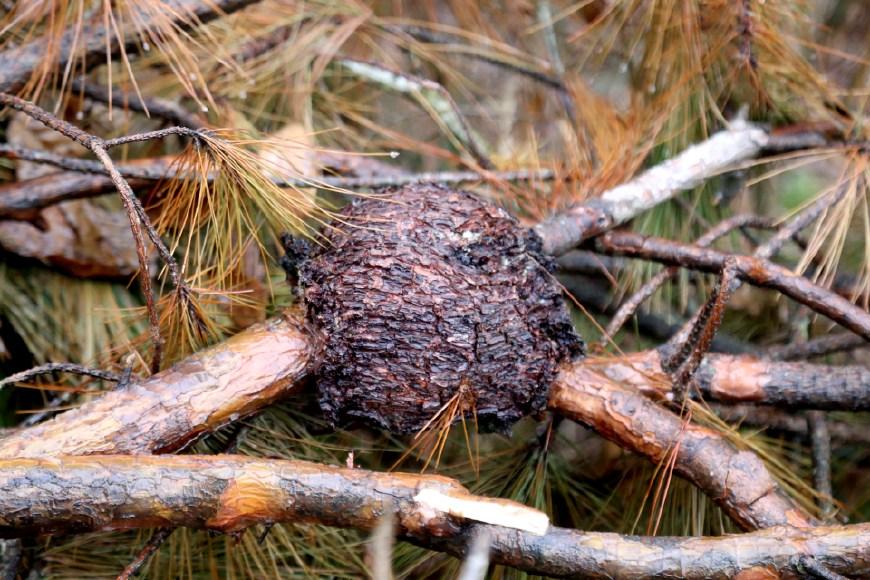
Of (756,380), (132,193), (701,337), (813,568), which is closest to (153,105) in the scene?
(132,193)

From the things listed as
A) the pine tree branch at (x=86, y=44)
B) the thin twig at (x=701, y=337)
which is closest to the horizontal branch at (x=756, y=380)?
the thin twig at (x=701, y=337)

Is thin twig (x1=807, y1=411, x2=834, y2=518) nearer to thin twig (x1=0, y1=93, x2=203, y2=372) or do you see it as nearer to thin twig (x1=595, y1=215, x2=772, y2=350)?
thin twig (x1=595, y1=215, x2=772, y2=350)

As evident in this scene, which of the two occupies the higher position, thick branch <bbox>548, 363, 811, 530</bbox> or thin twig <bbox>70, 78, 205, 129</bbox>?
thin twig <bbox>70, 78, 205, 129</bbox>

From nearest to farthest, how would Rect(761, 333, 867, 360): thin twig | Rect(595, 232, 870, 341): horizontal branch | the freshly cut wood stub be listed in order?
1. the freshly cut wood stub
2. Rect(595, 232, 870, 341): horizontal branch
3. Rect(761, 333, 867, 360): thin twig

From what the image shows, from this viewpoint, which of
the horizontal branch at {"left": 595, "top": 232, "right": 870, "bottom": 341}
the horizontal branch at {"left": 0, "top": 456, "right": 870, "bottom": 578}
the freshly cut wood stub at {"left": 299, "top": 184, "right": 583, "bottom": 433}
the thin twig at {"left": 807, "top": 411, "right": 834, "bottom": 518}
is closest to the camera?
the horizontal branch at {"left": 0, "top": 456, "right": 870, "bottom": 578}

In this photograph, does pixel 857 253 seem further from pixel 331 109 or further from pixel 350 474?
pixel 350 474

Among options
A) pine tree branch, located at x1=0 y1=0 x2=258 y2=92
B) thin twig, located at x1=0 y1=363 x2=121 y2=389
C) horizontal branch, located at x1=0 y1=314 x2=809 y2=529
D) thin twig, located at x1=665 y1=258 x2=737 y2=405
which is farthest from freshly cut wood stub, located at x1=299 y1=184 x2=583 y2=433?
pine tree branch, located at x1=0 y1=0 x2=258 y2=92

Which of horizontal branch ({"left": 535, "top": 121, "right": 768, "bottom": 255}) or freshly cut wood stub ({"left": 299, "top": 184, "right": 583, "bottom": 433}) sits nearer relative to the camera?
freshly cut wood stub ({"left": 299, "top": 184, "right": 583, "bottom": 433})
